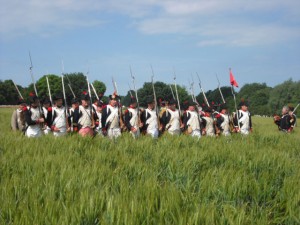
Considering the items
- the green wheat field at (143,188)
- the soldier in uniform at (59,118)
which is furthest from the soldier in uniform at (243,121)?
the green wheat field at (143,188)

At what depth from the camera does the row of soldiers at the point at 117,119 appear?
11.3 meters

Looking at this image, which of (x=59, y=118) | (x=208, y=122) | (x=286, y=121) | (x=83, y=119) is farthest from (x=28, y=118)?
(x=286, y=121)

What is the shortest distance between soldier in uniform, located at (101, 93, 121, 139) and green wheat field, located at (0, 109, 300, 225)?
482 cm

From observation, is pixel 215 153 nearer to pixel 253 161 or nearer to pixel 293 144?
pixel 253 161

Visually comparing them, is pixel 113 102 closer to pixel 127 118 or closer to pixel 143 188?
pixel 127 118

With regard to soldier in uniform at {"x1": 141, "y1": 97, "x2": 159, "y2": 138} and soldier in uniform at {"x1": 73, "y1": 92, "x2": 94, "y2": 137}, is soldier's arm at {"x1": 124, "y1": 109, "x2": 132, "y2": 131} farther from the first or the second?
soldier in uniform at {"x1": 73, "y1": 92, "x2": 94, "y2": 137}

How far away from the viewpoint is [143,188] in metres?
4.00

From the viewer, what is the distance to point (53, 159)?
570 cm

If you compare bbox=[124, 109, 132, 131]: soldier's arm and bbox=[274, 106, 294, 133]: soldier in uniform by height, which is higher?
bbox=[124, 109, 132, 131]: soldier's arm

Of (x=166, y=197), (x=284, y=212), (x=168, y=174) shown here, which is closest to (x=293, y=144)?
(x=168, y=174)

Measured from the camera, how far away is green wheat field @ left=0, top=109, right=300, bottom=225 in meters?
3.23

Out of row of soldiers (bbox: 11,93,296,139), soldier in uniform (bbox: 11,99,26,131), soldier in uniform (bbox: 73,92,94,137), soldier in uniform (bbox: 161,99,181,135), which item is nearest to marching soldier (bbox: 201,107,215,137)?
row of soldiers (bbox: 11,93,296,139)

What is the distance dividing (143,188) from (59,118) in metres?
8.18

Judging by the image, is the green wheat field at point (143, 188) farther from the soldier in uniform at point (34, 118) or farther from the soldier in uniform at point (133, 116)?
the soldier in uniform at point (133, 116)
